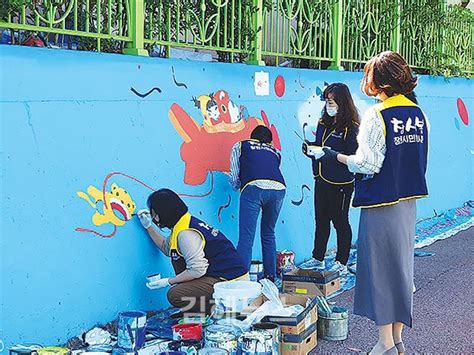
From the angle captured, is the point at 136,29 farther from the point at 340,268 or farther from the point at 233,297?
the point at 340,268

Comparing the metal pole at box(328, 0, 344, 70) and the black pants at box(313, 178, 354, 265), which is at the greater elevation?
the metal pole at box(328, 0, 344, 70)

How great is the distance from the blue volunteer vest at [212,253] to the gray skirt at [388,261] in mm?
1188

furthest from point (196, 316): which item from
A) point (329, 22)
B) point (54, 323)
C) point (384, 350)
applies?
point (329, 22)

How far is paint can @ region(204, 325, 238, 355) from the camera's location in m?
4.47

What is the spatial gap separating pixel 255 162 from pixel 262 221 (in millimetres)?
627

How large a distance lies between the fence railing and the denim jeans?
54.6 inches

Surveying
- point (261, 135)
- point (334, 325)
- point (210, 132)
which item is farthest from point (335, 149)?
point (334, 325)

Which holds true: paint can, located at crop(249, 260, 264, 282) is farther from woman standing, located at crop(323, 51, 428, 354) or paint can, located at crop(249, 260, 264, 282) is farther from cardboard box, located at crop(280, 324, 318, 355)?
woman standing, located at crop(323, 51, 428, 354)

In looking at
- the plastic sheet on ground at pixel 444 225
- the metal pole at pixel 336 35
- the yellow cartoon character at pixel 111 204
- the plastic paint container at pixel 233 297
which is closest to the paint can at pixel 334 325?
the plastic paint container at pixel 233 297

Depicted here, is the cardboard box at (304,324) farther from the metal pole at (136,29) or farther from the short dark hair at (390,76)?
the metal pole at (136,29)

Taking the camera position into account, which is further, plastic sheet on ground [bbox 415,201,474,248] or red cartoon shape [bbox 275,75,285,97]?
plastic sheet on ground [bbox 415,201,474,248]

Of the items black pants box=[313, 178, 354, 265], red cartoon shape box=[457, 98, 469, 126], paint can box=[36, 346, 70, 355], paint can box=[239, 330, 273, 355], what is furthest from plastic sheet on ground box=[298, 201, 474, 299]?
paint can box=[36, 346, 70, 355]

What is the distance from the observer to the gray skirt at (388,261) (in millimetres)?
4582

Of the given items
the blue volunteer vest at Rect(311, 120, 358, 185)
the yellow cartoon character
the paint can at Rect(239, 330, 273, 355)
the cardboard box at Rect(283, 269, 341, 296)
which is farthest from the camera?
the blue volunteer vest at Rect(311, 120, 358, 185)
